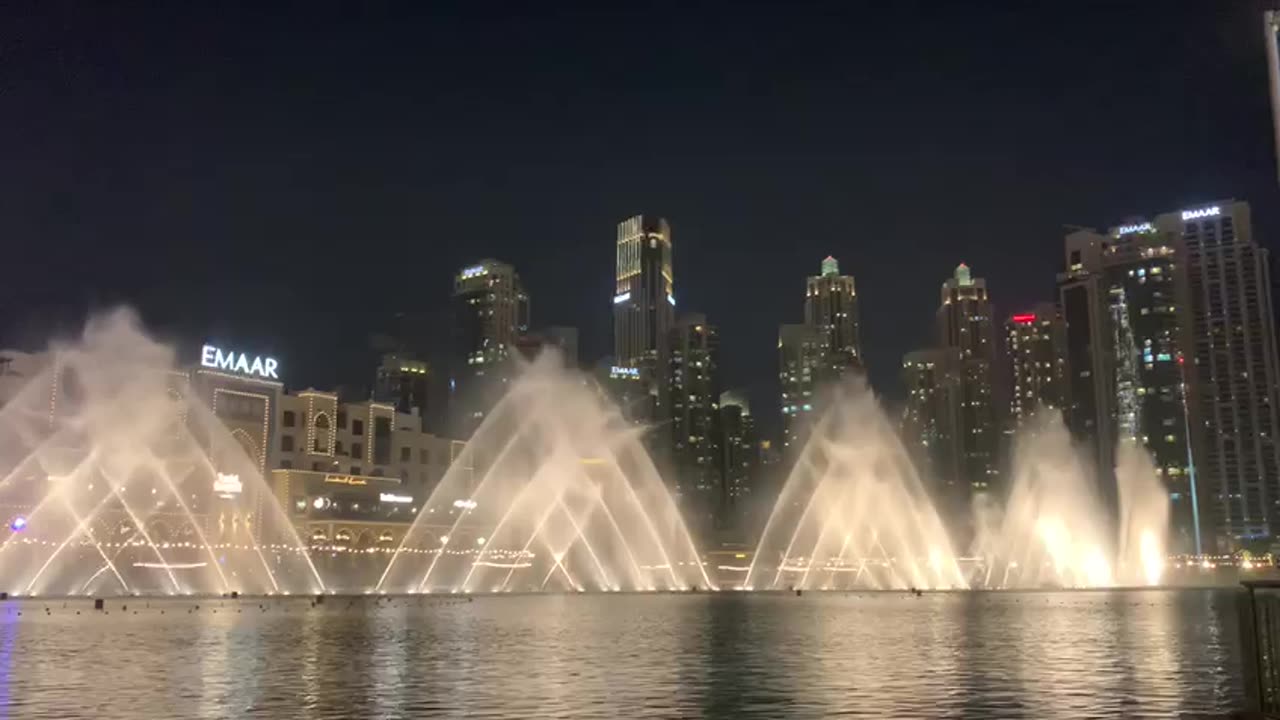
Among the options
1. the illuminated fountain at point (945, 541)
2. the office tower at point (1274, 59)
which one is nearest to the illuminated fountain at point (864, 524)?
the illuminated fountain at point (945, 541)

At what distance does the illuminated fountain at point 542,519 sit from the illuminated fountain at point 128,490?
15.6 meters

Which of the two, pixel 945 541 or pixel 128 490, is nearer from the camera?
pixel 128 490

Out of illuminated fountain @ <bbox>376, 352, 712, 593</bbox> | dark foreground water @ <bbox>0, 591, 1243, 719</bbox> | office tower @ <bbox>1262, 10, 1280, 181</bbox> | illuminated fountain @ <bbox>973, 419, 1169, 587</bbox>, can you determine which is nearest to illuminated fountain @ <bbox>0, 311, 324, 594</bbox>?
illuminated fountain @ <bbox>376, 352, 712, 593</bbox>

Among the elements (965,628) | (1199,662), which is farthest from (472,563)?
(1199,662)

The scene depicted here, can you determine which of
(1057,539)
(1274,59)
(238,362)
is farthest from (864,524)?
(1274,59)

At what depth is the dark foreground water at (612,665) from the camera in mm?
25719

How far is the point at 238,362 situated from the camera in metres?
125

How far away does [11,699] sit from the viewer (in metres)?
26.9

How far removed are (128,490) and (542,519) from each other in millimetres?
55953

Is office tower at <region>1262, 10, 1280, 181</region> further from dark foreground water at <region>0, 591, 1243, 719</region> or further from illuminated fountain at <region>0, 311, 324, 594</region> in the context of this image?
illuminated fountain at <region>0, 311, 324, 594</region>

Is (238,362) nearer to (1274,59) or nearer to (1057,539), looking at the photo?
(1057,539)

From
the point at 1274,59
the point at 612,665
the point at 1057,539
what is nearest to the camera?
the point at 1274,59

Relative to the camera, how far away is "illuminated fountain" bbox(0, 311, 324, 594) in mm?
103250

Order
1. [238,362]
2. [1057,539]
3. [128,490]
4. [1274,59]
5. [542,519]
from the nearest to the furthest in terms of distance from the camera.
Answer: [1274,59]
[128,490]
[238,362]
[1057,539]
[542,519]
